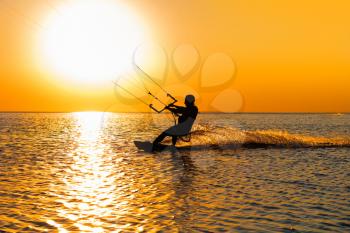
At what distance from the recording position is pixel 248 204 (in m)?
12.5

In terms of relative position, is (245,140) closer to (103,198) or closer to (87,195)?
(87,195)

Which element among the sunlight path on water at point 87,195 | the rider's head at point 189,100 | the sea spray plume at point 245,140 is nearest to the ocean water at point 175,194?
the sunlight path on water at point 87,195

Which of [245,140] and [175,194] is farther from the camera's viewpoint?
[245,140]

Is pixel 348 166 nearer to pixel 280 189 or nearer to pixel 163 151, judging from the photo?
pixel 280 189

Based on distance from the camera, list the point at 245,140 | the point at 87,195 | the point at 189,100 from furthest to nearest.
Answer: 1. the point at 245,140
2. the point at 189,100
3. the point at 87,195

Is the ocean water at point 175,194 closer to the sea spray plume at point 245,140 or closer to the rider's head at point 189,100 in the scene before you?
the rider's head at point 189,100

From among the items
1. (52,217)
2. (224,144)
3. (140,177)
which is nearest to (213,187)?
(140,177)

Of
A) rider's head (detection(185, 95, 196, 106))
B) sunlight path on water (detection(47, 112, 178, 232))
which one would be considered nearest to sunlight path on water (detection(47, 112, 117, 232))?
sunlight path on water (detection(47, 112, 178, 232))

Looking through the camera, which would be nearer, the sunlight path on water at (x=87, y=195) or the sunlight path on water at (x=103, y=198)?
the sunlight path on water at (x=103, y=198)

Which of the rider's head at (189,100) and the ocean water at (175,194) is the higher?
the rider's head at (189,100)

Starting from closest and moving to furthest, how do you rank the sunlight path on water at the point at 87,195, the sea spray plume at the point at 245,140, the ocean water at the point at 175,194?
1. the ocean water at the point at 175,194
2. the sunlight path on water at the point at 87,195
3. the sea spray plume at the point at 245,140

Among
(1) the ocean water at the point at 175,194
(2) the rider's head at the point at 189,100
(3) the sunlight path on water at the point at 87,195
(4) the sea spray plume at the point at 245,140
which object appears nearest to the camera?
(1) the ocean water at the point at 175,194

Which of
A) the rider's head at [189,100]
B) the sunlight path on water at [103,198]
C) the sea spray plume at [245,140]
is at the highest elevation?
the rider's head at [189,100]

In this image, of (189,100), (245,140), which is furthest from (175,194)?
(245,140)
